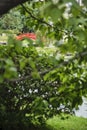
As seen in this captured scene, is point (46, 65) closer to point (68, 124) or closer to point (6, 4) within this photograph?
point (68, 124)

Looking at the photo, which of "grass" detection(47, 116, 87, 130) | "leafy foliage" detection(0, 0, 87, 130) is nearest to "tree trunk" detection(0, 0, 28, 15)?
"leafy foliage" detection(0, 0, 87, 130)

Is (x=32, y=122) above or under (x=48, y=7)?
under

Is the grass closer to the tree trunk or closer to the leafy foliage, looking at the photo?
the leafy foliage

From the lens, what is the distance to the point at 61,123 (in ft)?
25.9

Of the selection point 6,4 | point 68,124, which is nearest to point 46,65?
point 68,124

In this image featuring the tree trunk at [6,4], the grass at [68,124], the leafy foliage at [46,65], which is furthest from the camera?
the grass at [68,124]

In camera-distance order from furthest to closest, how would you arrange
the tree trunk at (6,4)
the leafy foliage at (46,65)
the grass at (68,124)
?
1. the grass at (68,124)
2. the tree trunk at (6,4)
3. the leafy foliage at (46,65)

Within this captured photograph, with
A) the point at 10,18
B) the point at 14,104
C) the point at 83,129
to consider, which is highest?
the point at 10,18

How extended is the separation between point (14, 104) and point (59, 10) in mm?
4303

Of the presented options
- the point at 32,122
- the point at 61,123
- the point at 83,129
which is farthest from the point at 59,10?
the point at 61,123

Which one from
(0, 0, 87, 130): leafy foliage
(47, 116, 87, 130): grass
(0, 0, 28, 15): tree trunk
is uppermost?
(0, 0, 28, 15): tree trunk

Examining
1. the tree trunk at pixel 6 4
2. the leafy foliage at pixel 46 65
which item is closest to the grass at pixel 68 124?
the leafy foliage at pixel 46 65

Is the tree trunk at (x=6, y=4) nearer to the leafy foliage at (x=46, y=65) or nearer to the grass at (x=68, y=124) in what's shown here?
the leafy foliage at (x=46, y=65)

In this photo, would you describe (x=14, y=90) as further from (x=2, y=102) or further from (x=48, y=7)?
(x=48, y=7)
